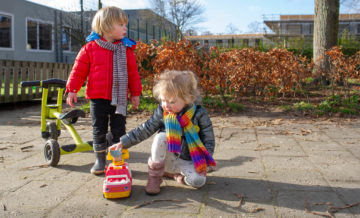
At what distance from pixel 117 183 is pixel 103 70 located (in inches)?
43.6

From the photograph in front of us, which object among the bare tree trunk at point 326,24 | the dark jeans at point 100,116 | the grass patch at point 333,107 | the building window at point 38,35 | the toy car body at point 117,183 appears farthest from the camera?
the building window at point 38,35

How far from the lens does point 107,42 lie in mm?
3010

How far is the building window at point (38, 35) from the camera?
1838 centimetres

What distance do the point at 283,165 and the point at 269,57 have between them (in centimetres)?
415

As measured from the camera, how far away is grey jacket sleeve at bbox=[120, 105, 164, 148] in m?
2.61

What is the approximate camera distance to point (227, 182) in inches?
108

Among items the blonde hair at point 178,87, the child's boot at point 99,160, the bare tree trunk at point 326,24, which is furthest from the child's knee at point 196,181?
the bare tree trunk at point 326,24

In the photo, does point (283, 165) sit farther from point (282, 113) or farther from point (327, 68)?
point (327, 68)

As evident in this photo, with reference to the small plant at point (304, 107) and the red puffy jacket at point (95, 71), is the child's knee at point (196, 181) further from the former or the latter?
the small plant at point (304, 107)

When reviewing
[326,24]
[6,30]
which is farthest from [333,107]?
[6,30]

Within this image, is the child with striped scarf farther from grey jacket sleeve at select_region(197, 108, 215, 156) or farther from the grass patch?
the grass patch

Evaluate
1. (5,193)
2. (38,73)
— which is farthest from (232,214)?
(38,73)

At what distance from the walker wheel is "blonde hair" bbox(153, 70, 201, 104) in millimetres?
1209

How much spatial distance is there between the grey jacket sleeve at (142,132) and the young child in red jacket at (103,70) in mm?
462
